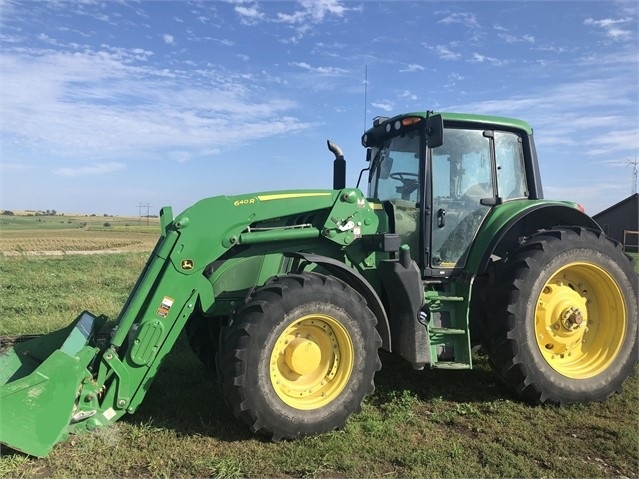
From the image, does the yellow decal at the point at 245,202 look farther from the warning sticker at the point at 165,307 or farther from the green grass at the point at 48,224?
the green grass at the point at 48,224

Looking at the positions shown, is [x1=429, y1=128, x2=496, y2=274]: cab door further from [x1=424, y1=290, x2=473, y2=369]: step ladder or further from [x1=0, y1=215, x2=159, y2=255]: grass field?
[x1=0, y1=215, x2=159, y2=255]: grass field

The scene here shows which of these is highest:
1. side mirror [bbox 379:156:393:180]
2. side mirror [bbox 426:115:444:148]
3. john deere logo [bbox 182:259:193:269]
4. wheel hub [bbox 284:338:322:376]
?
side mirror [bbox 426:115:444:148]

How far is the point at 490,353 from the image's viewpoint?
4.59 m

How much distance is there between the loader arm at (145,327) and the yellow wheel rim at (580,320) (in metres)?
1.85

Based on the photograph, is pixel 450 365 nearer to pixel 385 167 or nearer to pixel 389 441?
pixel 389 441

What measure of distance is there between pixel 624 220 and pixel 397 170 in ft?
110

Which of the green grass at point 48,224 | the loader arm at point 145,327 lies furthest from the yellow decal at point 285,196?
the green grass at point 48,224

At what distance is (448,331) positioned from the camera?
4484 mm

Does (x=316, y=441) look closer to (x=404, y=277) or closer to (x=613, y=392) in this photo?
(x=404, y=277)

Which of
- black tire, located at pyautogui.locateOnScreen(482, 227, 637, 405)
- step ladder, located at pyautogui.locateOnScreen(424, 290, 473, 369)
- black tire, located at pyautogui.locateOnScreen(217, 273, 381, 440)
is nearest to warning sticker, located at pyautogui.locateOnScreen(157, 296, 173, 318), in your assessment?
black tire, located at pyautogui.locateOnScreen(217, 273, 381, 440)

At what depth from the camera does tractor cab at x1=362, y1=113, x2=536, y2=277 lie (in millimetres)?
4934

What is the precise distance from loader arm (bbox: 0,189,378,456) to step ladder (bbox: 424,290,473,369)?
0.96 m

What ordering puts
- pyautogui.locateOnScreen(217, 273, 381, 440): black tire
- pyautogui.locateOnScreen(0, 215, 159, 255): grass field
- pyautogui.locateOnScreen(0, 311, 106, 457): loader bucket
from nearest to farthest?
pyautogui.locateOnScreen(0, 311, 106, 457): loader bucket, pyautogui.locateOnScreen(217, 273, 381, 440): black tire, pyautogui.locateOnScreen(0, 215, 159, 255): grass field

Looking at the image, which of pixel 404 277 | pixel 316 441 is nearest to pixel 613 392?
pixel 404 277
